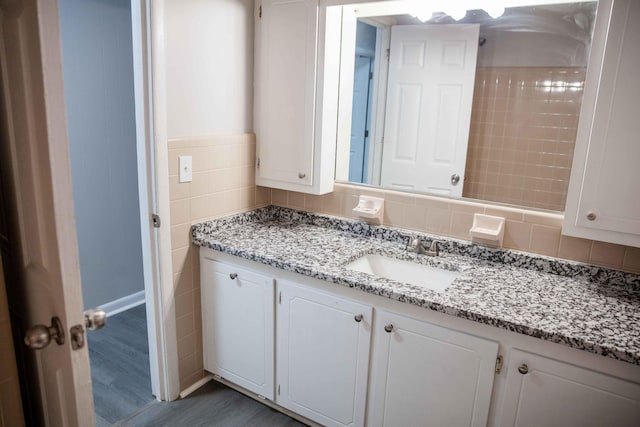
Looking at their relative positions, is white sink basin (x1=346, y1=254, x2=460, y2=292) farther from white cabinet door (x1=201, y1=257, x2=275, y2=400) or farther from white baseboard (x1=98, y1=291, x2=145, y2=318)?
white baseboard (x1=98, y1=291, x2=145, y2=318)

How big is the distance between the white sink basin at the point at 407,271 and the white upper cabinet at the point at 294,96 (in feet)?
1.44

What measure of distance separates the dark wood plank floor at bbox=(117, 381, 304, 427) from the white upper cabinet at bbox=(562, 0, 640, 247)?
1.53 metres

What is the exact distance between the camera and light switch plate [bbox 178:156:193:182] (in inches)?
80.0

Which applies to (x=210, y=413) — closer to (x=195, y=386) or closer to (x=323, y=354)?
(x=195, y=386)

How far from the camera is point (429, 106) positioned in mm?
2191

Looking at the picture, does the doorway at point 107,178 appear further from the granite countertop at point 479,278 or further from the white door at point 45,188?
the white door at point 45,188

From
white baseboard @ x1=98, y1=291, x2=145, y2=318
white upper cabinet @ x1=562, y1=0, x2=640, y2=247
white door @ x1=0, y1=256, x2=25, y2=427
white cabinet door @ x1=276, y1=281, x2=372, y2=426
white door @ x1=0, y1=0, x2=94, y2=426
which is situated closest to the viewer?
white door @ x1=0, y1=0, x2=94, y2=426

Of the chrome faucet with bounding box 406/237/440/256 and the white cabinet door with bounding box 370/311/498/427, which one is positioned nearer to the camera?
the white cabinet door with bounding box 370/311/498/427

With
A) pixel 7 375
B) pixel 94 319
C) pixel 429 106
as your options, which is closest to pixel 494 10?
pixel 429 106

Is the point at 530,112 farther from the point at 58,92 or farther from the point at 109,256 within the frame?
the point at 109,256

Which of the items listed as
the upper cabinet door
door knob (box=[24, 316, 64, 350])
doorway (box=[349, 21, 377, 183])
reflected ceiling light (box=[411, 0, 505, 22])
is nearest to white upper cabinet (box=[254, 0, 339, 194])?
the upper cabinet door

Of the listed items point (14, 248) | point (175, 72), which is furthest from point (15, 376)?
point (175, 72)

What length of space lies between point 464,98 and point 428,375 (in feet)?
4.09

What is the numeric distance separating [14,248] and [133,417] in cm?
130
